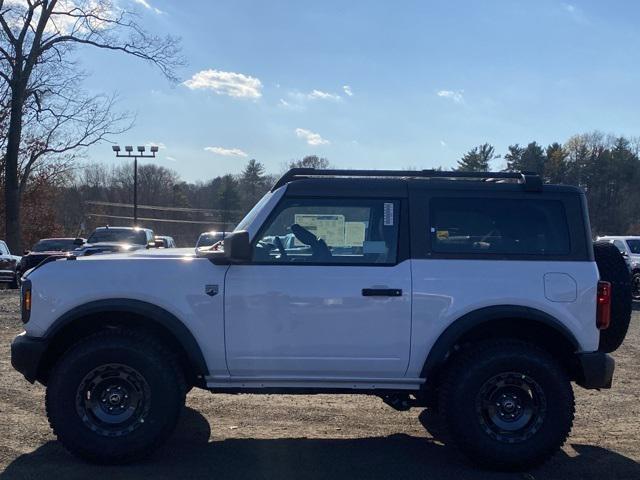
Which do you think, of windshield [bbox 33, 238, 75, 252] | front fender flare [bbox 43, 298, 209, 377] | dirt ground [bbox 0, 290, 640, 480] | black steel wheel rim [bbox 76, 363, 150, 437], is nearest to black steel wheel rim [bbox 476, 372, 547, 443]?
dirt ground [bbox 0, 290, 640, 480]

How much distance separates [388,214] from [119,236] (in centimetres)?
1788

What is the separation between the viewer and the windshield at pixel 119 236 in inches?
848

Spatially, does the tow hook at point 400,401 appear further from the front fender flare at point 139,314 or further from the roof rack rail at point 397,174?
the roof rack rail at point 397,174

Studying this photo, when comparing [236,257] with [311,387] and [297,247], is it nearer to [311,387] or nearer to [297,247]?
[297,247]

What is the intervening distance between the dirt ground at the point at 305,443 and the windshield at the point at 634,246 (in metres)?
13.8

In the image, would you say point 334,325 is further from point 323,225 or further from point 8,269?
point 8,269

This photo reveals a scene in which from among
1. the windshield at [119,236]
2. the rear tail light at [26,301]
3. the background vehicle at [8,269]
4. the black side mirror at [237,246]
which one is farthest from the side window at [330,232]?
the background vehicle at [8,269]

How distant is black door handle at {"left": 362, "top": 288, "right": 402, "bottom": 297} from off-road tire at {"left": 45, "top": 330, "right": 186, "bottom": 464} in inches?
61.1

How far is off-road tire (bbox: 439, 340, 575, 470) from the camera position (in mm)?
4980

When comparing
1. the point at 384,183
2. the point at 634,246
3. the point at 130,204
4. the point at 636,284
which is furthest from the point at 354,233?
the point at 130,204

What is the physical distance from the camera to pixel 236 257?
4945mm

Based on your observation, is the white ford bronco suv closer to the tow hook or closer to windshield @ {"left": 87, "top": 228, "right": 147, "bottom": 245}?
the tow hook

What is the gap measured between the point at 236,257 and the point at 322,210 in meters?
0.79

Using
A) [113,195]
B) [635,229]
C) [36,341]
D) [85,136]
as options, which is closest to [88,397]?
[36,341]
